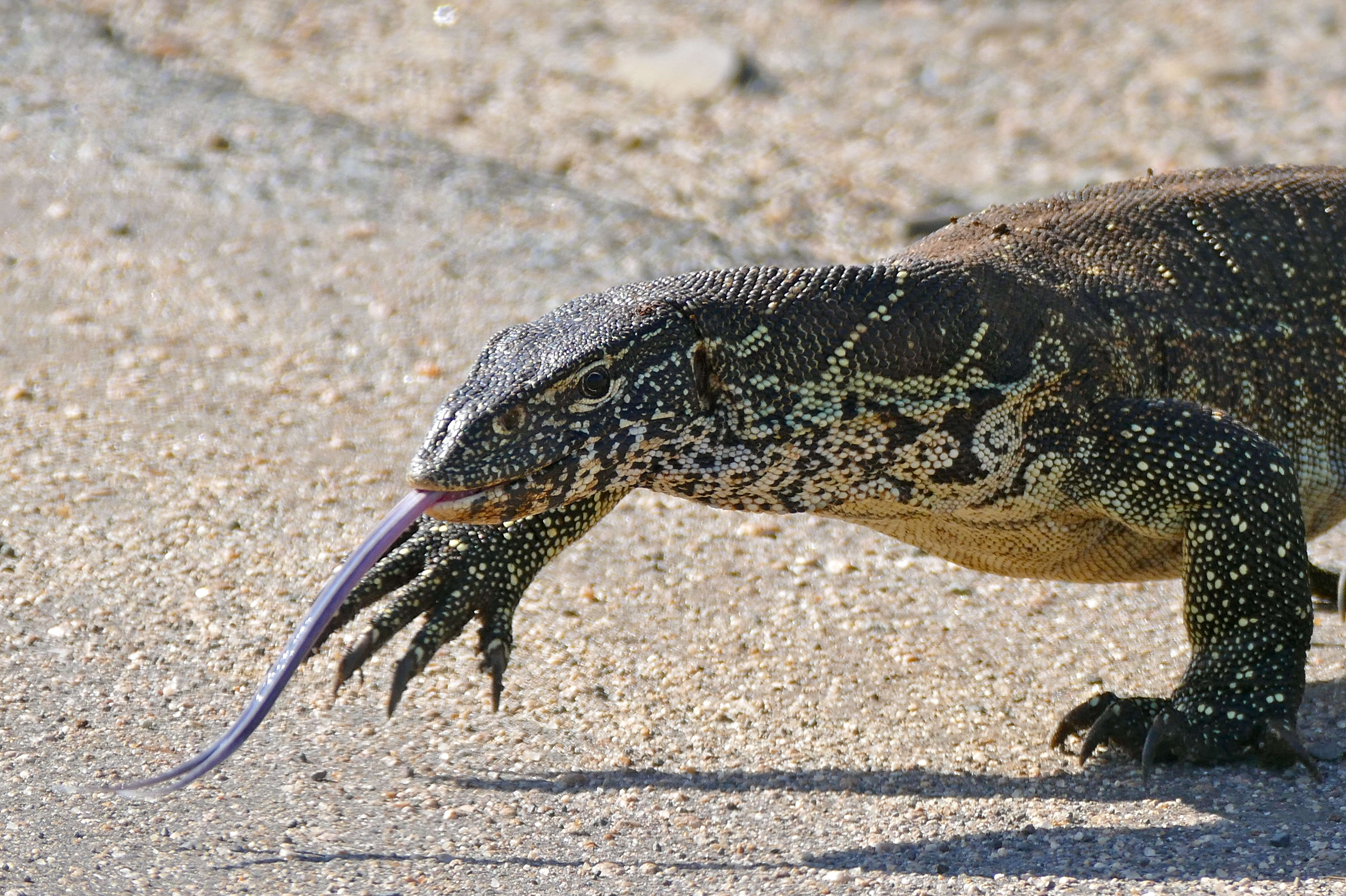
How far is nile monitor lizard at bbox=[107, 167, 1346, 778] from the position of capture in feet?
16.1

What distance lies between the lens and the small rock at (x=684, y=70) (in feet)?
42.3

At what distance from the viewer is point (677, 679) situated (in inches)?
234

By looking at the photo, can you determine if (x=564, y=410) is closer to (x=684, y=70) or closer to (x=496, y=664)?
(x=496, y=664)

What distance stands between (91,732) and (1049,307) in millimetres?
3298

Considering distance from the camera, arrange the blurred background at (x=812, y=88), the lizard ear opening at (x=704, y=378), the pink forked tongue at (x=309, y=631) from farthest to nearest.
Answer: the blurred background at (x=812, y=88), the lizard ear opening at (x=704, y=378), the pink forked tongue at (x=309, y=631)

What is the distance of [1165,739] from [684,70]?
8.90m

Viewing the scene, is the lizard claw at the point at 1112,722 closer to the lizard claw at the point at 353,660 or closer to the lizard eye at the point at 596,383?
the lizard eye at the point at 596,383

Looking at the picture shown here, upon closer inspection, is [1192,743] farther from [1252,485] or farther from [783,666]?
[783,666]

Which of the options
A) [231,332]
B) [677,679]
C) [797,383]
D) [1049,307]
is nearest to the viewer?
[797,383]

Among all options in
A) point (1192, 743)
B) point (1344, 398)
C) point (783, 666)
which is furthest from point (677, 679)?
point (1344, 398)

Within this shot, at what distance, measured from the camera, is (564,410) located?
481 centimetres

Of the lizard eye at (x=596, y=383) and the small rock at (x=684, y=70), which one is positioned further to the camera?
the small rock at (x=684, y=70)

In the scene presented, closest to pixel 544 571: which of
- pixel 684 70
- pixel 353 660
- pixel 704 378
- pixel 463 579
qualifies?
pixel 463 579

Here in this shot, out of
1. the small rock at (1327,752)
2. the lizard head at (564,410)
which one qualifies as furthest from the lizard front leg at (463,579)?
the small rock at (1327,752)
